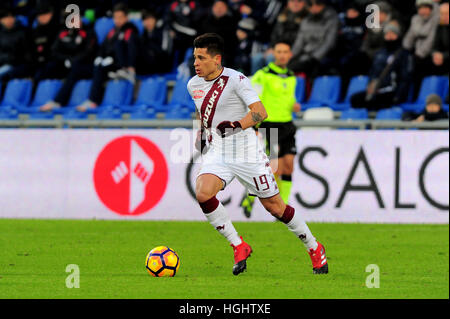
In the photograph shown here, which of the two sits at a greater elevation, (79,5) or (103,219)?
(79,5)

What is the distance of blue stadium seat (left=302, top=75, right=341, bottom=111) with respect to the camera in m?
17.0

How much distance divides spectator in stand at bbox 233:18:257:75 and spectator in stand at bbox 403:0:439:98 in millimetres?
2733

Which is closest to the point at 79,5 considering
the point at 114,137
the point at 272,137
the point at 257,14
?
the point at 257,14

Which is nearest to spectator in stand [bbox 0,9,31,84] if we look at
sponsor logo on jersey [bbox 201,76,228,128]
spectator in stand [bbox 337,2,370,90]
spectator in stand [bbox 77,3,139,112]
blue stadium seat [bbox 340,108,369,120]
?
spectator in stand [bbox 77,3,139,112]

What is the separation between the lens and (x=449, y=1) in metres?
17.3

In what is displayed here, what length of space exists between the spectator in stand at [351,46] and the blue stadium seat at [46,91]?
560 cm

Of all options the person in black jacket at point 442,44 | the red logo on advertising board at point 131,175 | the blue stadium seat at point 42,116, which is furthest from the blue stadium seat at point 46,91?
the person in black jacket at point 442,44

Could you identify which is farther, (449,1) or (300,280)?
(449,1)

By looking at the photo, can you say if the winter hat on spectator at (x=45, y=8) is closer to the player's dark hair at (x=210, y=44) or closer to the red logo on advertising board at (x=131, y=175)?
the red logo on advertising board at (x=131, y=175)

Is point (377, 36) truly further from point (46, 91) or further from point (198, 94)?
point (198, 94)

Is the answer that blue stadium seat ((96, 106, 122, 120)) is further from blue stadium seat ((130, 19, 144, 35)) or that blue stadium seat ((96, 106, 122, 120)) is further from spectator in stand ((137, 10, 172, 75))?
blue stadium seat ((130, 19, 144, 35))
